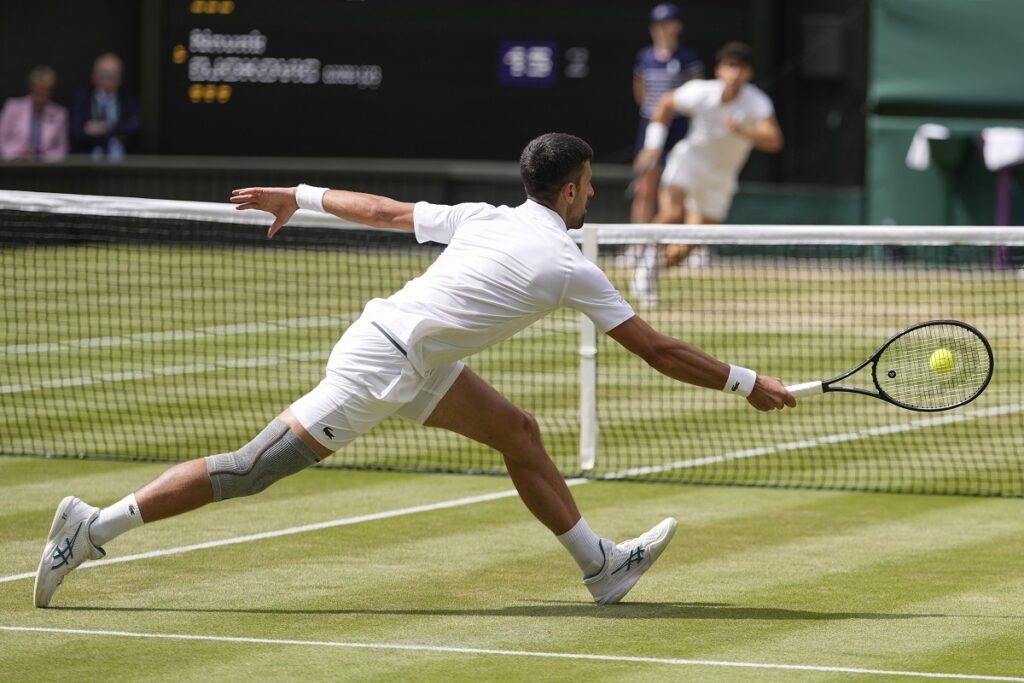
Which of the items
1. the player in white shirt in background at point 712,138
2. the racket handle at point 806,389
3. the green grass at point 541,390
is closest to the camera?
the racket handle at point 806,389

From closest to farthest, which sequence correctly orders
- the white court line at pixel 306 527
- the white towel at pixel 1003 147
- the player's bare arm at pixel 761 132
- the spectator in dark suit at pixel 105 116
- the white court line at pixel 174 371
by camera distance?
the white court line at pixel 306 527 → the white court line at pixel 174 371 → the player's bare arm at pixel 761 132 → the white towel at pixel 1003 147 → the spectator in dark suit at pixel 105 116

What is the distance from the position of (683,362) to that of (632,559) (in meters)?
0.88

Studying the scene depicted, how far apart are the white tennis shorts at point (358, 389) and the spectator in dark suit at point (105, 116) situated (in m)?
16.8

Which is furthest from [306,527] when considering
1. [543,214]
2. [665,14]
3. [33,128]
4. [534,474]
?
[33,128]

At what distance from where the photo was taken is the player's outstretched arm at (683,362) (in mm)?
6184

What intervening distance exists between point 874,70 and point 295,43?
21.5ft

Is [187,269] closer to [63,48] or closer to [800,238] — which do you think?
[63,48]

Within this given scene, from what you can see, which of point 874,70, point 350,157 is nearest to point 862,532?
point 874,70

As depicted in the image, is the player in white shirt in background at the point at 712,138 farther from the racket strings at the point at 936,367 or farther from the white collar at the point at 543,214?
the white collar at the point at 543,214

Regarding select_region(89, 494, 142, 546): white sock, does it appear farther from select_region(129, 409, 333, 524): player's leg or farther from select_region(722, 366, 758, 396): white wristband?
select_region(722, 366, 758, 396): white wristband

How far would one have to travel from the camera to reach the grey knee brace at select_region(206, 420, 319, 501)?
20.8 ft

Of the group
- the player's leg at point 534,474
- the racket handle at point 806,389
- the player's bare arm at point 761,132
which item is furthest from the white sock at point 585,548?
the player's bare arm at point 761,132

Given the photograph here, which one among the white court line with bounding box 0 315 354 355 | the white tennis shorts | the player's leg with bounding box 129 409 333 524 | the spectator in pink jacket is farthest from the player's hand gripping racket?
the spectator in pink jacket

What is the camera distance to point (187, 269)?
60.1ft
